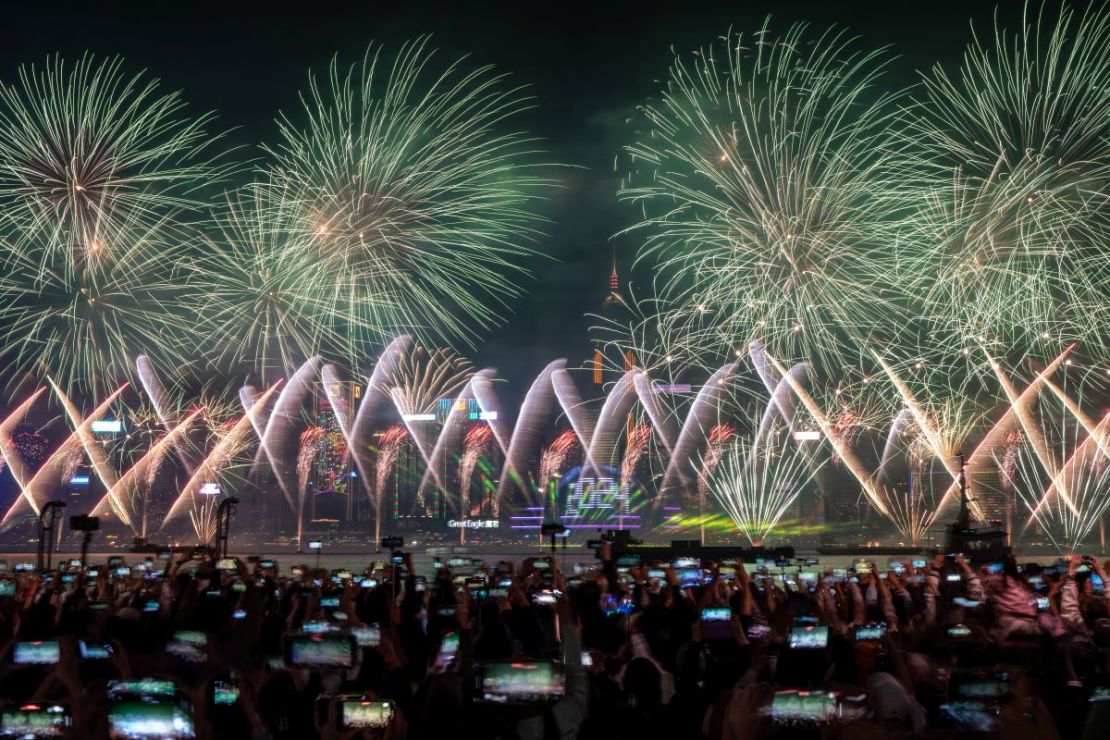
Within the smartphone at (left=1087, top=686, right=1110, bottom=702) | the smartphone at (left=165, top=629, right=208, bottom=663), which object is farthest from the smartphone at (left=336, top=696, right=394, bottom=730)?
the smartphone at (left=1087, top=686, right=1110, bottom=702)

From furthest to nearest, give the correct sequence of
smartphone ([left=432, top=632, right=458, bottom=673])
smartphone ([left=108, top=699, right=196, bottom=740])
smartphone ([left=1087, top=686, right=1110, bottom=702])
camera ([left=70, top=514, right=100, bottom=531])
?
1. camera ([left=70, top=514, right=100, bottom=531])
2. smartphone ([left=432, top=632, right=458, bottom=673])
3. smartphone ([left=1087, top=686, right=1110, bottom=702])
4. smartphone ([left=108, top=699, right=196, bottom=740])

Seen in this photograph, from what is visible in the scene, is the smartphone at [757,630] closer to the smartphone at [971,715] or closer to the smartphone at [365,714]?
the smartphone at [971,715]

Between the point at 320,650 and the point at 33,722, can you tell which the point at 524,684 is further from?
the point at 33,722

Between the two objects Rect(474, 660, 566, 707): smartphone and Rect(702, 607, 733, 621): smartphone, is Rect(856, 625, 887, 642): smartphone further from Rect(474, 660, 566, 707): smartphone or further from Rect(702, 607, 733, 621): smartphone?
Rect(474, 660, 566, 707): smartphone

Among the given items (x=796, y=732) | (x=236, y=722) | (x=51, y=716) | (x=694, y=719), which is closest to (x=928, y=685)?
(x=694, y=719)

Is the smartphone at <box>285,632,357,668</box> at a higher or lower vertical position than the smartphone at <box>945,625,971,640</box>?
higher

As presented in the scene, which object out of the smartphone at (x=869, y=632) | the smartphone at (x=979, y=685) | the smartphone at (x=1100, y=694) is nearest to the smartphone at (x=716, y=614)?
the smartphone at (x=869, y=632)

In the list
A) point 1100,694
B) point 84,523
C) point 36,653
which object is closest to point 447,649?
point 36,653
